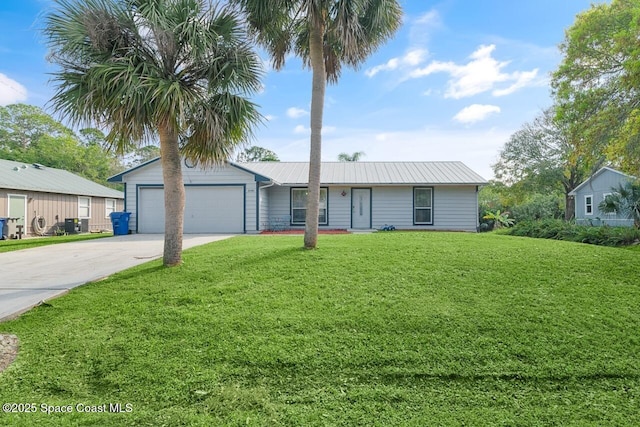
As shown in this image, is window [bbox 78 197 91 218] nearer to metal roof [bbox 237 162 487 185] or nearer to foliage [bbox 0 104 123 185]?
metal roof [bbox 237 162 487 185]

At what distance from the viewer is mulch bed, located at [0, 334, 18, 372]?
3261mm

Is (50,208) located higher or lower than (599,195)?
lower

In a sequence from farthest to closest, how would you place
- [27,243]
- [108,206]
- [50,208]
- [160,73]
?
[108,206] → [50,208] → [27,243] → [160,73]

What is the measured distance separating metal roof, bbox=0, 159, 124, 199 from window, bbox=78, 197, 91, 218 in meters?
0.52

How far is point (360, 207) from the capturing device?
16.6m

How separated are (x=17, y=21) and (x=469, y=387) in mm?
12215

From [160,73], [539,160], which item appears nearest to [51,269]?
[160,73]

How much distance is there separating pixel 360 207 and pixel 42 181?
1763 centimetres

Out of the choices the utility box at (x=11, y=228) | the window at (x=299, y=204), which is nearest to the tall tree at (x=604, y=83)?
the window at (x=299, y=204)

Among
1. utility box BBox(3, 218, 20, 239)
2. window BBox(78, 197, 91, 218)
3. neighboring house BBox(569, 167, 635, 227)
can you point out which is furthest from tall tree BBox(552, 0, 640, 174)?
window BBox(78, 197, 91, 218)

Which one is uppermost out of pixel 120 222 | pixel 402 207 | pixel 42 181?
pixel 42 181

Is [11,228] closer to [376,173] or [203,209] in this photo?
[203,209]

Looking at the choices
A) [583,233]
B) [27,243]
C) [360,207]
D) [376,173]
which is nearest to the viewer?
[583,233]

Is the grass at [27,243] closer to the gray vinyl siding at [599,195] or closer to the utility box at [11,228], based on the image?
the utility box at [11,228]
